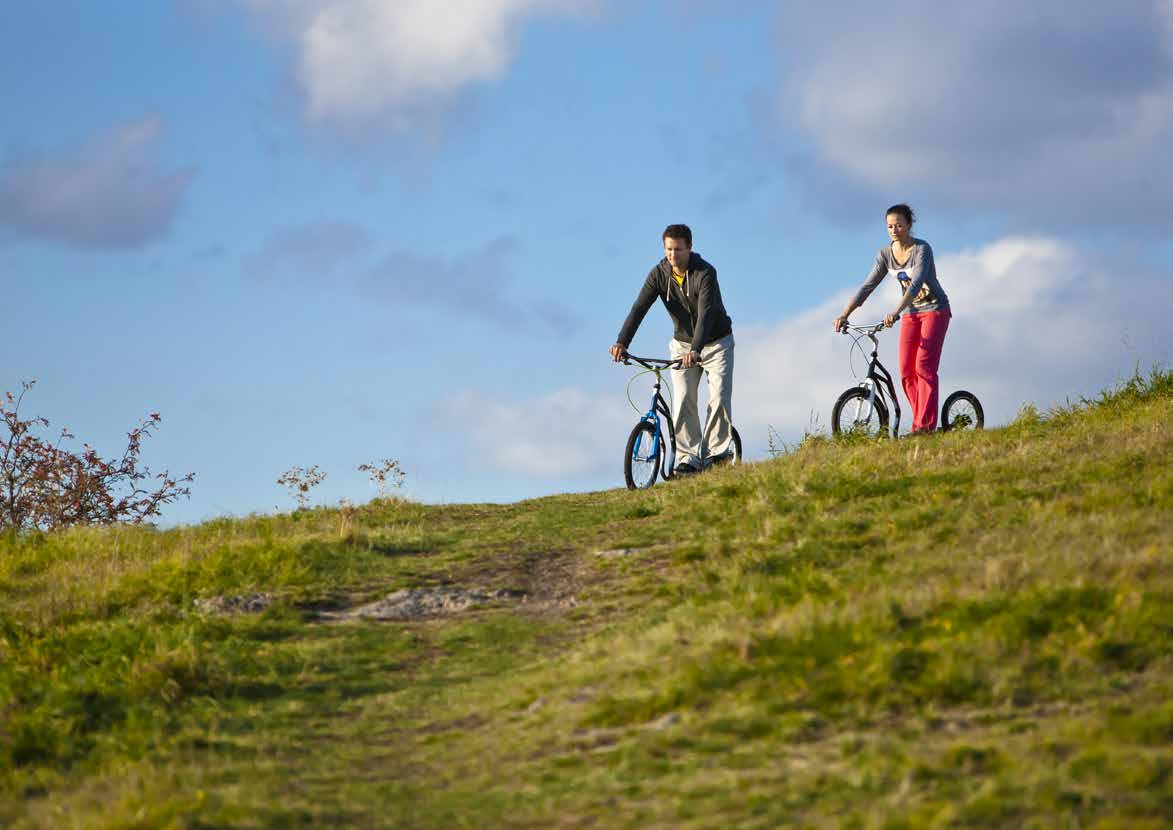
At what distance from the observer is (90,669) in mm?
9969

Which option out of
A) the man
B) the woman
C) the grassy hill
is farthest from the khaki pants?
the grassy hill

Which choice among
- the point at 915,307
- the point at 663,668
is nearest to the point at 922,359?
the point at 915,307

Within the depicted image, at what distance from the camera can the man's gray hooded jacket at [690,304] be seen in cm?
1664

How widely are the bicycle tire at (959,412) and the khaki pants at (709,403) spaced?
3.58m

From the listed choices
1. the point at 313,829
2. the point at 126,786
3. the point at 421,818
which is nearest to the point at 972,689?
the point at 421,818

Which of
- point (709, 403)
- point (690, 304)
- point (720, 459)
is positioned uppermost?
point (690, 304)

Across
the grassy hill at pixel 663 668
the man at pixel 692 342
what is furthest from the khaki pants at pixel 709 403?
the grassy hill at pixel 663 668

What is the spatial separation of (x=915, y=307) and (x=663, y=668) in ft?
35.2

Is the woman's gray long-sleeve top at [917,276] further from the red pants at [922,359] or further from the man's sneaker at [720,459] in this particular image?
the man's sneaker at [720,459]

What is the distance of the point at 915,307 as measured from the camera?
17609mm

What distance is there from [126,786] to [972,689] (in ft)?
16.7

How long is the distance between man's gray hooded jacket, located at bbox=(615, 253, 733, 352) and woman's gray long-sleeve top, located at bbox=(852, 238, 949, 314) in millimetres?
2483

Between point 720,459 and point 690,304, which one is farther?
point 720,459

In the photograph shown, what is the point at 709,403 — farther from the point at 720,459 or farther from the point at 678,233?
the point at 678,233
